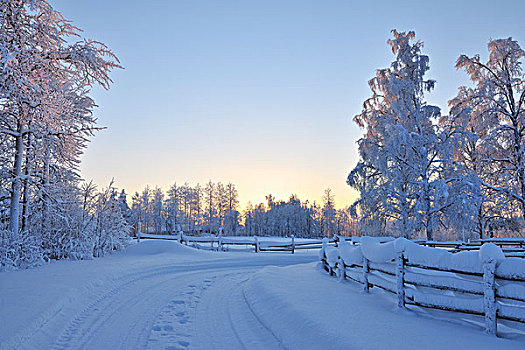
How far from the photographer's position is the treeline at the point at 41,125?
10.7 m

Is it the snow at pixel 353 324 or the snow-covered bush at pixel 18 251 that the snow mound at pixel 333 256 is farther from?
the snow-covered bush at pixel 18 251

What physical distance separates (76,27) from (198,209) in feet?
214

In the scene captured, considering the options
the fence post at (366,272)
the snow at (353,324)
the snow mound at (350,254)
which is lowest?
the snow at (353,324)

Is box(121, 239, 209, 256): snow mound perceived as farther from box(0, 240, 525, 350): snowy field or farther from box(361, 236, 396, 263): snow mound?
box(361, 236, 396, 263): snow mound

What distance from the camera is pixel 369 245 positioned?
7.21 meters

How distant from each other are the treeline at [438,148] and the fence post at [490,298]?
12070 millimetres

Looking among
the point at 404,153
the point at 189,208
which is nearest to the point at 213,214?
the point at 189,208

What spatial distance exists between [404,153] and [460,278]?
1405 cm

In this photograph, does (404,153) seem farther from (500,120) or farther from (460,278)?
(460,278)

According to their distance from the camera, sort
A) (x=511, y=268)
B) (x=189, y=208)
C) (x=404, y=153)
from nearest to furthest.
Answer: (x=511, y=268)
(x=404, y=153)
(x=189, y=208)

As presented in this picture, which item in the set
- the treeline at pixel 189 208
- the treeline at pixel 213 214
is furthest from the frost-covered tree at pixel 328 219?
the treeline at pixel 189 208

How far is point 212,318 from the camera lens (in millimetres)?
6465

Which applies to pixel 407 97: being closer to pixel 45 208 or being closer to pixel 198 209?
pixel 45 208

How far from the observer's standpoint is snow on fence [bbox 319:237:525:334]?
444cm
